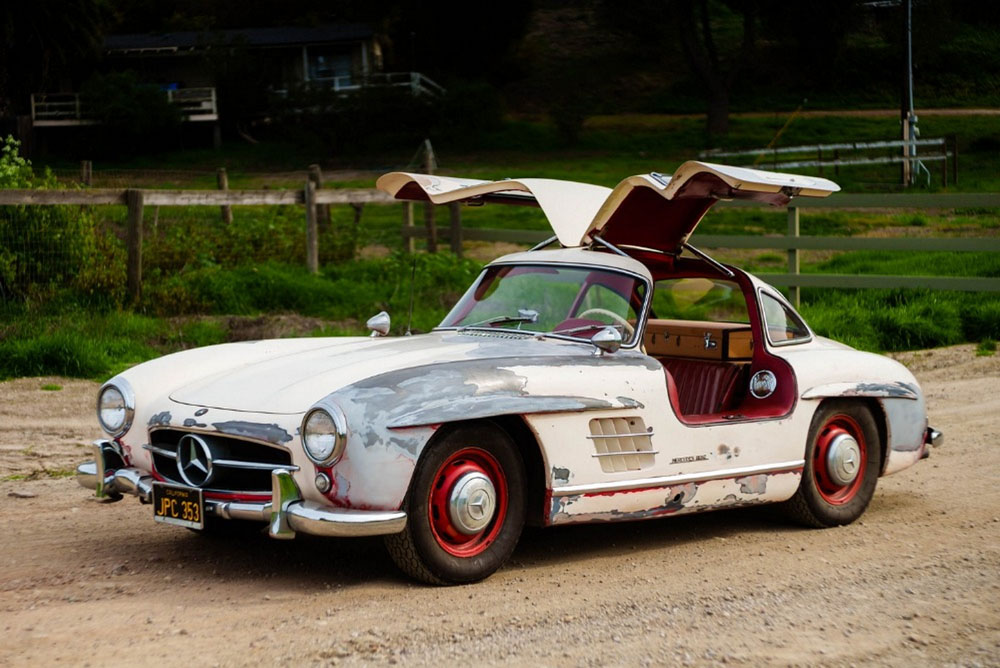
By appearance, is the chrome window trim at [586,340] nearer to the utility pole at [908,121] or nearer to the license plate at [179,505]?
the license plate at [179,505]

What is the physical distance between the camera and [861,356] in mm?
7129

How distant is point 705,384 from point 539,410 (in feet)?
6.79

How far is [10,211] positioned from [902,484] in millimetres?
8902

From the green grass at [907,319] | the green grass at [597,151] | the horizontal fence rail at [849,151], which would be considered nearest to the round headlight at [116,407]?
the green grass at [907,319]

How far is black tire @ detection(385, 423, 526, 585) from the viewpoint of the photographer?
206 inches

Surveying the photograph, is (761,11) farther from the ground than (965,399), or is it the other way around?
(761,11)

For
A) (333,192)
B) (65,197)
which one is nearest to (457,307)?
(65,197)

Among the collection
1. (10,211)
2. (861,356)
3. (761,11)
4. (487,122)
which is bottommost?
(861,356)

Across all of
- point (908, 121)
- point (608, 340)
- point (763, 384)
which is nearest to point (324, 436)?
point (608, 340)

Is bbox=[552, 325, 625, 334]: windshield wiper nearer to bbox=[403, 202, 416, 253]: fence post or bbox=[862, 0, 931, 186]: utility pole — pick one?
bbox=[403, 202, 416, 253]: fence post

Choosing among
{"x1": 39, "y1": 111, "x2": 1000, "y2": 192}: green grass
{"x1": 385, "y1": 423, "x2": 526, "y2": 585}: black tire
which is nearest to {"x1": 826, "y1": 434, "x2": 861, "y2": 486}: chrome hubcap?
{"x1": 385, "y1": 423, "x2": 526, "y2": 585}: black tire

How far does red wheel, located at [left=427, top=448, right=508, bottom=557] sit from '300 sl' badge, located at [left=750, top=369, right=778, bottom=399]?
1.98 metres

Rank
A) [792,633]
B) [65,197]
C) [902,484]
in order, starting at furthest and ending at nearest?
[65,197] → [902,484] → [792,633]

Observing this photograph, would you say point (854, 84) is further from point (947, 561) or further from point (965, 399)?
point (947, 561)
